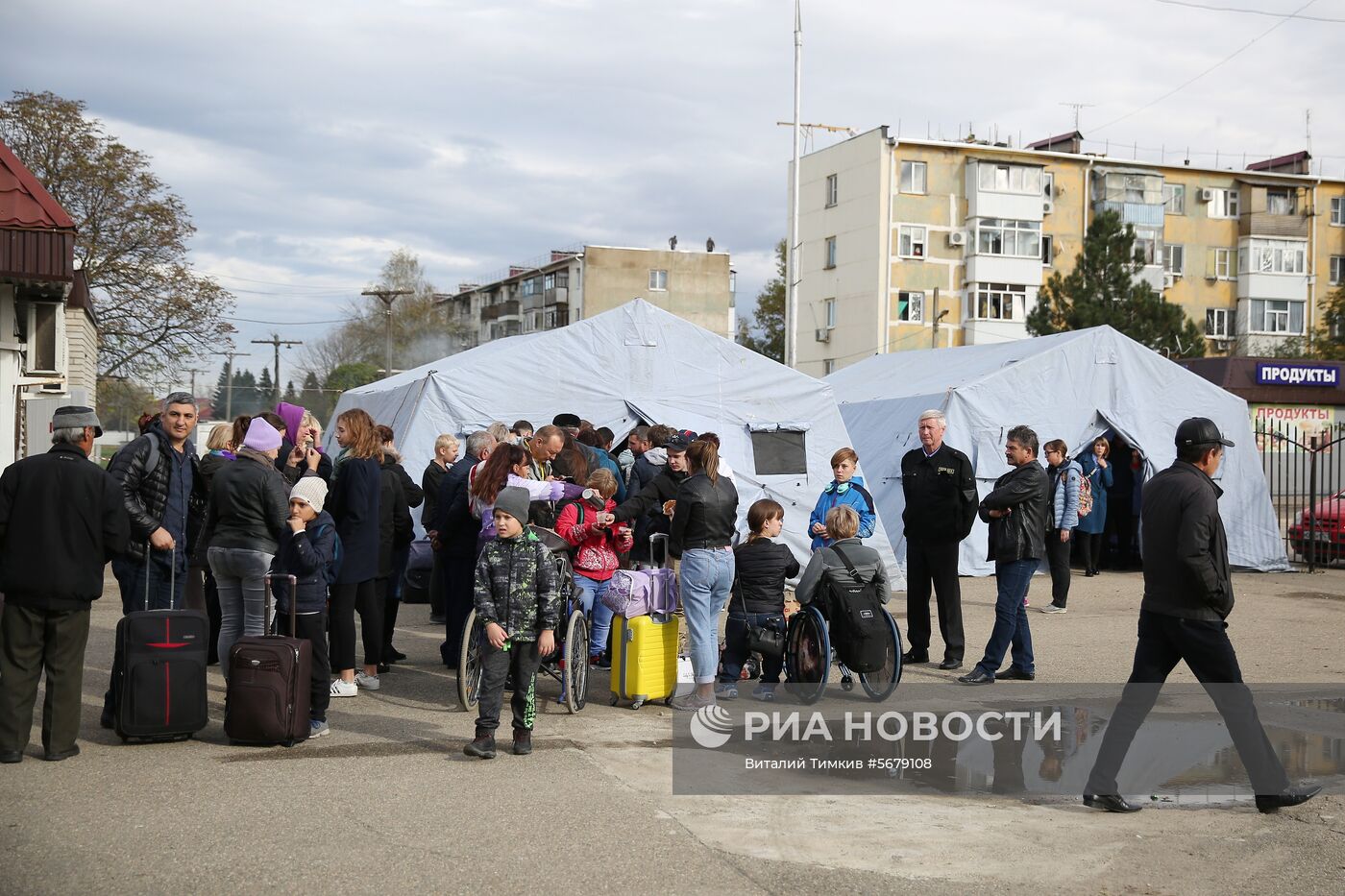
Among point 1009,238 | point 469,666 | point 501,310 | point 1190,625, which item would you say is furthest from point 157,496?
point 501,310

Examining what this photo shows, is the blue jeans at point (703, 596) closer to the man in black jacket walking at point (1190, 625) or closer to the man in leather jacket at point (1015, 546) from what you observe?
the man in leather jacket at point (1015, 546)

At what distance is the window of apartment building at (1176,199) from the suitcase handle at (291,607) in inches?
2156

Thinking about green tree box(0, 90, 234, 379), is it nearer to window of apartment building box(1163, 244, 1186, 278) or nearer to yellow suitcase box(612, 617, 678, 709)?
yellow suitcase box(612, 617, 678, 709)

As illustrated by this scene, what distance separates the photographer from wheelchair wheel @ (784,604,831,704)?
27.9 feet

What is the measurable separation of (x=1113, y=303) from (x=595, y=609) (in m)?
37.7

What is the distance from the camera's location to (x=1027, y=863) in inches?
207

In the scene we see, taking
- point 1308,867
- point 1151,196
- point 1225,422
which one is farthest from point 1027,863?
point 1151,196

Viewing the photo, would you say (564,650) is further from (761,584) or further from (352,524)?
(352,524)

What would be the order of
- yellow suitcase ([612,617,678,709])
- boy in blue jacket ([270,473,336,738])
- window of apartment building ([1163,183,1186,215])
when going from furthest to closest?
window of apartment building ([1163,183,1186,215]) → yellow suitcase ([612,617,678,709]) → boy in blue jacket ([270,473,336,738])

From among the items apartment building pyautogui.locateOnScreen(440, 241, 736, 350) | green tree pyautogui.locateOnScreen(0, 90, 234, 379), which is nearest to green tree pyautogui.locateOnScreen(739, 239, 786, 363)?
apartment building pyautogui.locateOnScreen(440, 241, 736, 350)

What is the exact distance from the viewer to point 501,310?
92.5m

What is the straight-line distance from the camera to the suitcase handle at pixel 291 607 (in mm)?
7457

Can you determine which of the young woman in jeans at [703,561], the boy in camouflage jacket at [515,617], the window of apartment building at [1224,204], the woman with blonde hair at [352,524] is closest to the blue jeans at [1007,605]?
the young woman in jeans at [703,561]

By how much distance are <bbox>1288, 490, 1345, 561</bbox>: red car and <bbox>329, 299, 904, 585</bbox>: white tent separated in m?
7.65
